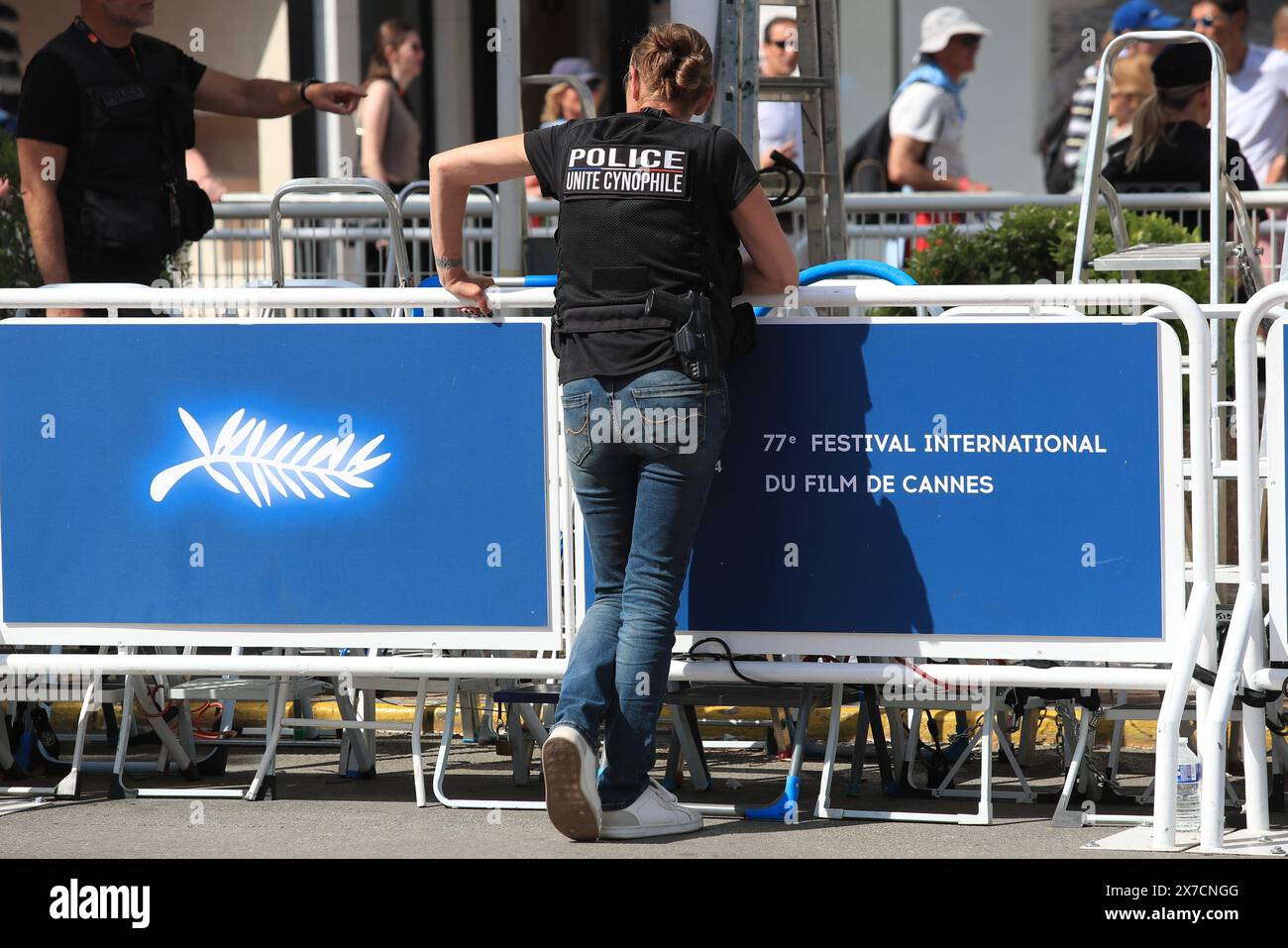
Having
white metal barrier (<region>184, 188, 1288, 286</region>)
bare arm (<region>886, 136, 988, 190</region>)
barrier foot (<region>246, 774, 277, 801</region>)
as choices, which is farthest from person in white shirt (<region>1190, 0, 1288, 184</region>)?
barrier foot (<region>246, 774, 277, 801</region>)

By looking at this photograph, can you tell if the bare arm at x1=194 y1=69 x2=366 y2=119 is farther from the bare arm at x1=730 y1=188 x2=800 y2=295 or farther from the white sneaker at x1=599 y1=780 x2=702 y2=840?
the white sneaker at x1=599 y1=780 x2=702 y2=840

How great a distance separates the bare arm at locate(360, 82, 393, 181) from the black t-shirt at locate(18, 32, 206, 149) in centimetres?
595

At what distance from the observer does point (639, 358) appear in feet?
18.7

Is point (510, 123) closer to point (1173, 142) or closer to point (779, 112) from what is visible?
point (1173, 142)

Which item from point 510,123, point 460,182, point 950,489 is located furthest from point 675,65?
point 510,123

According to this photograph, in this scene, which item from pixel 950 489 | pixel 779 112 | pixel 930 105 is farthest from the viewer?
pixel 779 112

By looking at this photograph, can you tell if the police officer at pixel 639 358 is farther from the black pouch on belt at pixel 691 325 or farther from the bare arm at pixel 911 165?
the bare arm at pixel 911 165

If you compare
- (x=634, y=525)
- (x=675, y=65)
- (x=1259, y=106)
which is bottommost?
(x=634, y=525)

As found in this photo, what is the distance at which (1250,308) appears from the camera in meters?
5.76

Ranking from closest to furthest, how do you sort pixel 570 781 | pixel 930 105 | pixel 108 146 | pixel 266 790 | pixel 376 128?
pixel 570 781 < pixel 266 790 < pixel 108 146 < pixel 930 105 < pixel 376 128

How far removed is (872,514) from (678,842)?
110 centimetres

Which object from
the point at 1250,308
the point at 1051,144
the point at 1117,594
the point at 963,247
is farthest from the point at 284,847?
the point at 1051,144

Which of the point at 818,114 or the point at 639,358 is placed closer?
the point at 639,358

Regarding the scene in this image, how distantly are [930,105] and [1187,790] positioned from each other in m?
8.25
